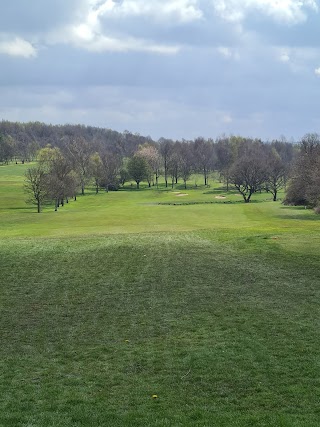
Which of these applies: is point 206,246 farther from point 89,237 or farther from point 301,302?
point 301,302

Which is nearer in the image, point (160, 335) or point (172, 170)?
point (160, 335)

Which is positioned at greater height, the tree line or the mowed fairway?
the tree line

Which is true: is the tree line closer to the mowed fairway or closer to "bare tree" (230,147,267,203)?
"bare tree" (230,147,267,203)

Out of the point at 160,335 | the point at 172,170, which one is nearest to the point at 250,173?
the point at 172,170

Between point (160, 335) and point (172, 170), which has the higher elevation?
point (172, 170)

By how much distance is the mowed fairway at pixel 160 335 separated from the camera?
1127 cm

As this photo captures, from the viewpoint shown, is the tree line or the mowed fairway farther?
the tree line

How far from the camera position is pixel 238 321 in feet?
59.6

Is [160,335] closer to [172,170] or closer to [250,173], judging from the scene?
[250,173]

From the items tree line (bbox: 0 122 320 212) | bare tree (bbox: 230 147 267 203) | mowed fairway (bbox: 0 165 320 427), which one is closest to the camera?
mowed fairway (bbox: 0 165 320 427)

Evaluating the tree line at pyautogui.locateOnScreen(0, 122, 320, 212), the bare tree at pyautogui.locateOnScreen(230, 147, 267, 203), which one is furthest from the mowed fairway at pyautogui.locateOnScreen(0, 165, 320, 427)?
the bare tree at pyautogui.locateOnScreen(230, 147, 267, 203)

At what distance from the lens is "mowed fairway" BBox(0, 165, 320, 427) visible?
11.3m

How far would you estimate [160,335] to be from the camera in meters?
16.9

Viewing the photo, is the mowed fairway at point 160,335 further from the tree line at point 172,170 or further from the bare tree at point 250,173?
the bare tree at point 250,173
